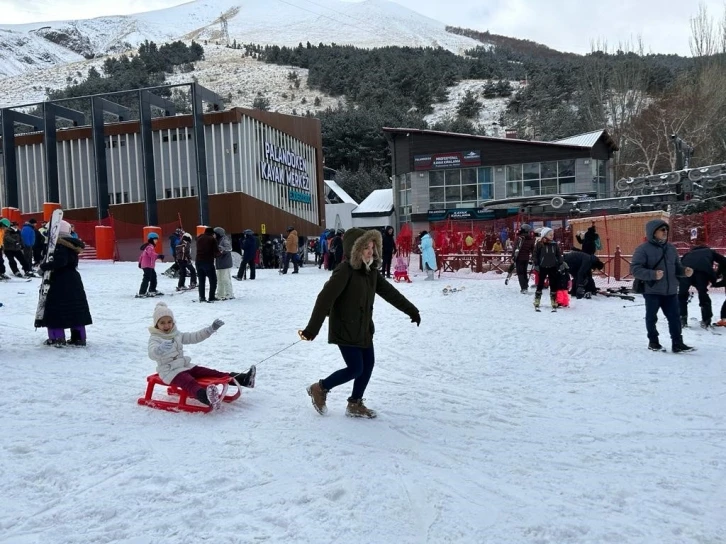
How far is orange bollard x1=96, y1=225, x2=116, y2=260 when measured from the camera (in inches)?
1048

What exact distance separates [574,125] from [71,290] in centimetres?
5633

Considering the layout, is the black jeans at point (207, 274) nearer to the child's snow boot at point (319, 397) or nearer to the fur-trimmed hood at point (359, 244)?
the child's snow boot at point (319, 397)

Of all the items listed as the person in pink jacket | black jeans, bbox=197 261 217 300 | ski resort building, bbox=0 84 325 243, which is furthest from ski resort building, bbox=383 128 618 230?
the person in pink jacket

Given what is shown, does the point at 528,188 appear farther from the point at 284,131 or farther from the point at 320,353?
the point at 320,353

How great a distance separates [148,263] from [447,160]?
31.1 metres

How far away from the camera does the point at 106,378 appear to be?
679 cm

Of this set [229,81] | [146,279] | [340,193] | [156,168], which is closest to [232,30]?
[229,81]

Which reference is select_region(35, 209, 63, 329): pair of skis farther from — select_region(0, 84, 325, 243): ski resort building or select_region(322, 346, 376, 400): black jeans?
select_region(0, 84, 325, 243): ski resort building

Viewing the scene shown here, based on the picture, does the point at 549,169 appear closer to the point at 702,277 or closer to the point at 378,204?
the point at 378,204

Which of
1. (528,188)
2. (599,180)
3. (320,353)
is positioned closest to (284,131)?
(528,188)

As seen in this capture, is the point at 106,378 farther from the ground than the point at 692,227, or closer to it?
A: closer to it

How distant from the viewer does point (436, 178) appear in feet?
141

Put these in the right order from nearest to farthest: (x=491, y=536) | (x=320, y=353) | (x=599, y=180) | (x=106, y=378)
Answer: (x=491, y=536) < (x=106, y=378) < (x=320, y=353) < (x=599, y=180)

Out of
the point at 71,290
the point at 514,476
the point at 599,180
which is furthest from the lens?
the point at 599,180
